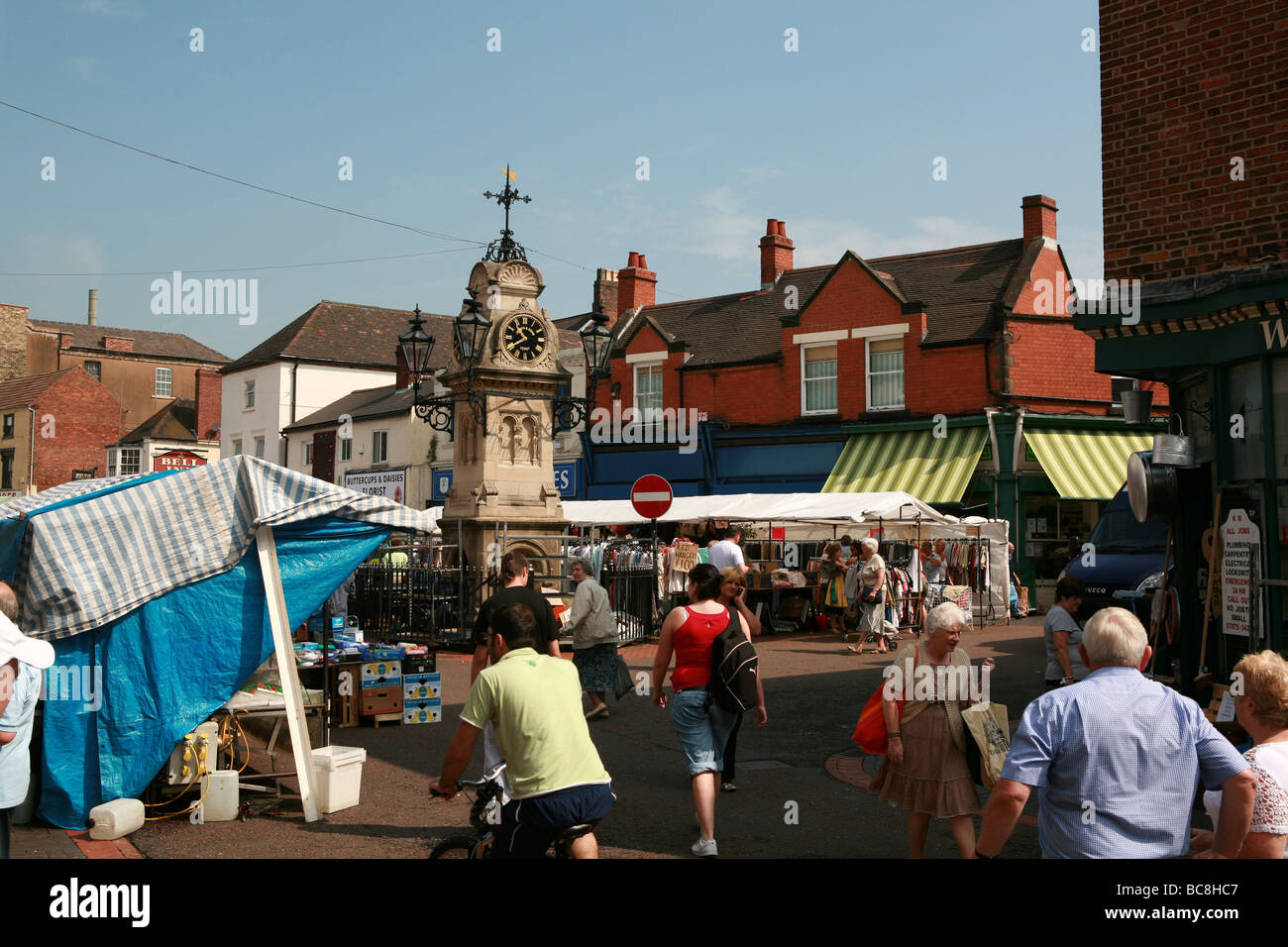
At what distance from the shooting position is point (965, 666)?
18.9 feet

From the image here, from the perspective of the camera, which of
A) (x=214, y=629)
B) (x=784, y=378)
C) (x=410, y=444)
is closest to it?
(x=214, y=629)

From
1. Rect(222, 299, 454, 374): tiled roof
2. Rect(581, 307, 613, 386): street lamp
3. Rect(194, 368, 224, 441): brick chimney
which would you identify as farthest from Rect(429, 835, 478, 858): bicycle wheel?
Rect(194, 368, 224, 441): brick chimney

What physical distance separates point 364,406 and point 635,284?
1204 cm

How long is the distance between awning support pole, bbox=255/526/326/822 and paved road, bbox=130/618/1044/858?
26 centimetres

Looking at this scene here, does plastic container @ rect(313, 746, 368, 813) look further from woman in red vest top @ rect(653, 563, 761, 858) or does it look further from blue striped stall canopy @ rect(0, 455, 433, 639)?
woman in red vest top @ rect(653, 563, 761, 858)

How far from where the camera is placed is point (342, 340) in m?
46.1

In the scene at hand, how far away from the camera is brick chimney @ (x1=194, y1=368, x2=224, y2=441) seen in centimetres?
5128

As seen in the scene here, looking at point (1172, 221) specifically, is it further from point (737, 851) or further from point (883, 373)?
point (883, 373)

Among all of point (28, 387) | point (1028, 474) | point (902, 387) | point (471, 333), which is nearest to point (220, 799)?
point (471, 333)

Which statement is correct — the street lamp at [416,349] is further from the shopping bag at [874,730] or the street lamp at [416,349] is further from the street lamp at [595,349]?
the shopping bag at [874,730]

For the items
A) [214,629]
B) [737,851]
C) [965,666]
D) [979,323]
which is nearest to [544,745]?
[965,666]

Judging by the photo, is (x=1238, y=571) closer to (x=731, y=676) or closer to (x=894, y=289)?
(x=731, y=676)

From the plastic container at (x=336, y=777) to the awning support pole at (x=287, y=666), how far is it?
0.18 ft
